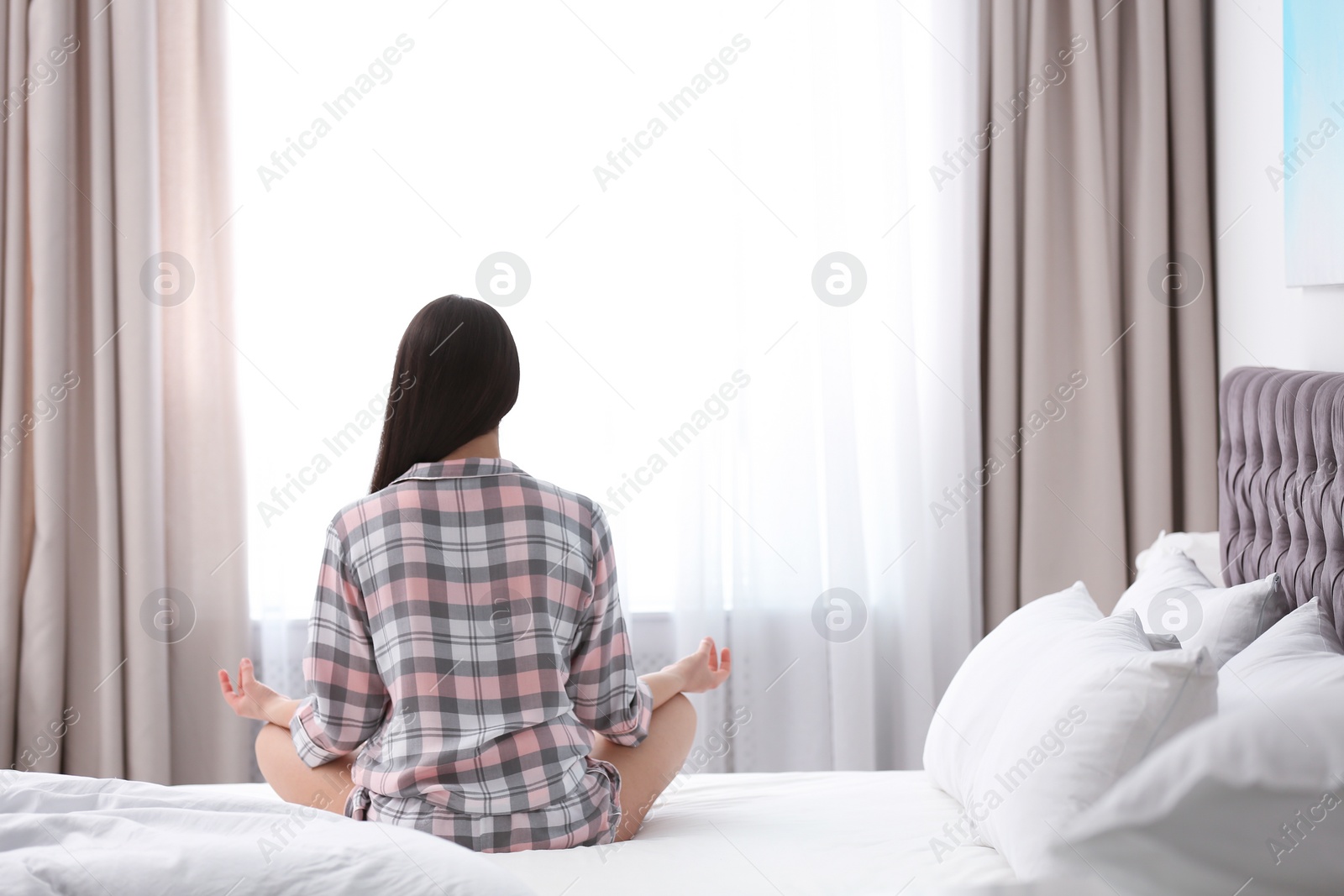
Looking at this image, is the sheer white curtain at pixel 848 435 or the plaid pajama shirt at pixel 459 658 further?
the sheer white curtain at pixel 848 435

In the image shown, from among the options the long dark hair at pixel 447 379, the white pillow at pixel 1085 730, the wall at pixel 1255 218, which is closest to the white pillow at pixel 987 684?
the white pillow at pixel 1085 730

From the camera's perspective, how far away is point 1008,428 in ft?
8.18

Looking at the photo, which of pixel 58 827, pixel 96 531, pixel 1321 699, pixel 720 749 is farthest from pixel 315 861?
pixel 96 531

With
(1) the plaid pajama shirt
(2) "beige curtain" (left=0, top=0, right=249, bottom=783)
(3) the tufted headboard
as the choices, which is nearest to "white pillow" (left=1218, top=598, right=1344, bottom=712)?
(3) the tufted headboard

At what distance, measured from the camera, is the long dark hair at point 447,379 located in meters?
1.31

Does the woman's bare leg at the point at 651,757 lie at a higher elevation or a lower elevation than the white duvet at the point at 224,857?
lower

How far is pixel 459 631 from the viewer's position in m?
1.28

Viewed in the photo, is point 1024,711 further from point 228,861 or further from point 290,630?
point 290,630

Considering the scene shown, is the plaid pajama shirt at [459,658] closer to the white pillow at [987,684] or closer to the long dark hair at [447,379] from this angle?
the long dark hair at [447,379]

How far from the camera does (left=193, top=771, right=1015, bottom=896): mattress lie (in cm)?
114

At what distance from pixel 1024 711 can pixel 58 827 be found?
0.97 meters

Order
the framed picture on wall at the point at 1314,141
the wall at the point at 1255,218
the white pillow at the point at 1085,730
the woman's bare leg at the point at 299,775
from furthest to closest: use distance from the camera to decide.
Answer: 1. the wall at the point at 1255,218
2. the framed picture on wall at the point at 1314,141
3. the woman's bare leg at the point at 299,775
4. the white pillow at the point at 1085,730

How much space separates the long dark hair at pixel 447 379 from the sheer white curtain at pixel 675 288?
3.95ft

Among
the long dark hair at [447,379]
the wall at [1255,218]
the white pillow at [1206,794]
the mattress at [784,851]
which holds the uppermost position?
Answer: the wall at [1255,218]
